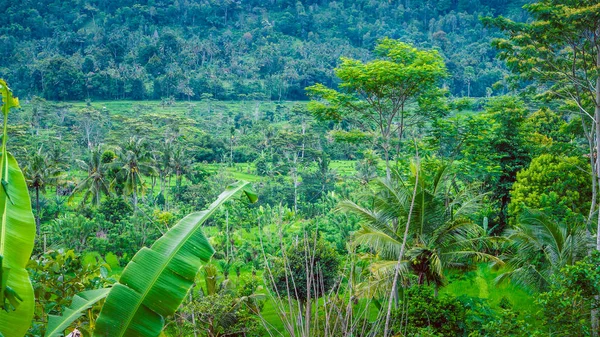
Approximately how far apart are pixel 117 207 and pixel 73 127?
24.3 meters

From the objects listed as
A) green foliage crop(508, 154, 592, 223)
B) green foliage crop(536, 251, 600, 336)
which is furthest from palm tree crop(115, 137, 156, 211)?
green foliage crop(536, 251, 600, 336)

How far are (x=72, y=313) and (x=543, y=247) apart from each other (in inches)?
365

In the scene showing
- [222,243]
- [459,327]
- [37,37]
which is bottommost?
[222,243]

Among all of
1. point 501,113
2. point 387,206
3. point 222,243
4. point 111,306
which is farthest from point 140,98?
point 111,306

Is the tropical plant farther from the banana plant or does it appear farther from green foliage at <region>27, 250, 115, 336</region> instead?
green foliage at <region>27, 250, 115, 336</region>

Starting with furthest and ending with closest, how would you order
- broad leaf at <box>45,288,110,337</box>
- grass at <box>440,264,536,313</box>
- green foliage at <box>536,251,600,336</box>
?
grass at <box>440,264,536,313</box> → green foliage at <box>536,251,600,336</box> → broad leaf at <box>45,288,110,337</box>

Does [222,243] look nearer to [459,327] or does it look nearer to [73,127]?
[459,327]

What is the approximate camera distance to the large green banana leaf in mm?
2592

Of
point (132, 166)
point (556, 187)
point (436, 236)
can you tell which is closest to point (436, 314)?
point (436, 236)

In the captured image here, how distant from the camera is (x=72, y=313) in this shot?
279cm

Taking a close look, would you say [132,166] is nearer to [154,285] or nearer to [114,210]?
[114,210]

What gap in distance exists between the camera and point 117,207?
73.5ft

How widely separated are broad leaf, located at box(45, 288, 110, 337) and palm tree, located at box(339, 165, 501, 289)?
6183 millimetres

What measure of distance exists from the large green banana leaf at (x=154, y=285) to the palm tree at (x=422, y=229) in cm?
615
